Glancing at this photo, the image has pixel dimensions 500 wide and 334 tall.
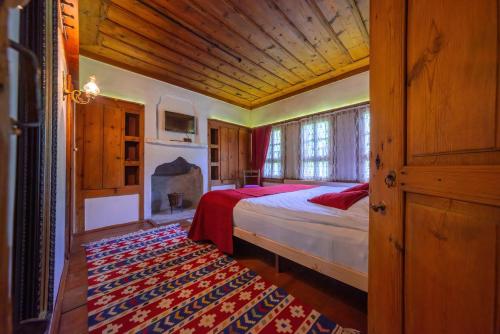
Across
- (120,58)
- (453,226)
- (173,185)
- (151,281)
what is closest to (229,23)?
(120,58)

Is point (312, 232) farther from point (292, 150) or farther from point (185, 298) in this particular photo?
point (292, 150)

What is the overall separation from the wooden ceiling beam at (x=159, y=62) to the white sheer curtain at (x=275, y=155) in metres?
1.30

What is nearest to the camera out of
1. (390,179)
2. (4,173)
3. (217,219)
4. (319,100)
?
(4,173)

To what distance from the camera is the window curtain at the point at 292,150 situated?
399cm

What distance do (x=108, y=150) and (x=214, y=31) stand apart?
2326 millimetres

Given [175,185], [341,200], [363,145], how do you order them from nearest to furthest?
[341,200] → [363,145] → [175,185]

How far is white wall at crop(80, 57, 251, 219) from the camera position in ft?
9.46

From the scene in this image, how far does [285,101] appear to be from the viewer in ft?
14.0

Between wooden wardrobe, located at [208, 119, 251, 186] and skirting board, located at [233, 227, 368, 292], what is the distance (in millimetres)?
2615

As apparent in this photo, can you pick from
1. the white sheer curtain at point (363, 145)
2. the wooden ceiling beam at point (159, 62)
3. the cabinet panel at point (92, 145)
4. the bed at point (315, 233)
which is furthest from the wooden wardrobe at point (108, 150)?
the white sheer curtain at point (363, 145)

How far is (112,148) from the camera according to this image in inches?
115

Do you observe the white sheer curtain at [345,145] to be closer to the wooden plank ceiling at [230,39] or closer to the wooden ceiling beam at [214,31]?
the wooden plank ceiling at [230,39]

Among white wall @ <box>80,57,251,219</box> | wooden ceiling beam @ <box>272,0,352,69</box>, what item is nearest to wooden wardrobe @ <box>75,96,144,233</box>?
white wall @ <box>80,57,251,219</box>

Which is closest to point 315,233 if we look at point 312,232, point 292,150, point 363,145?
point 312,232
